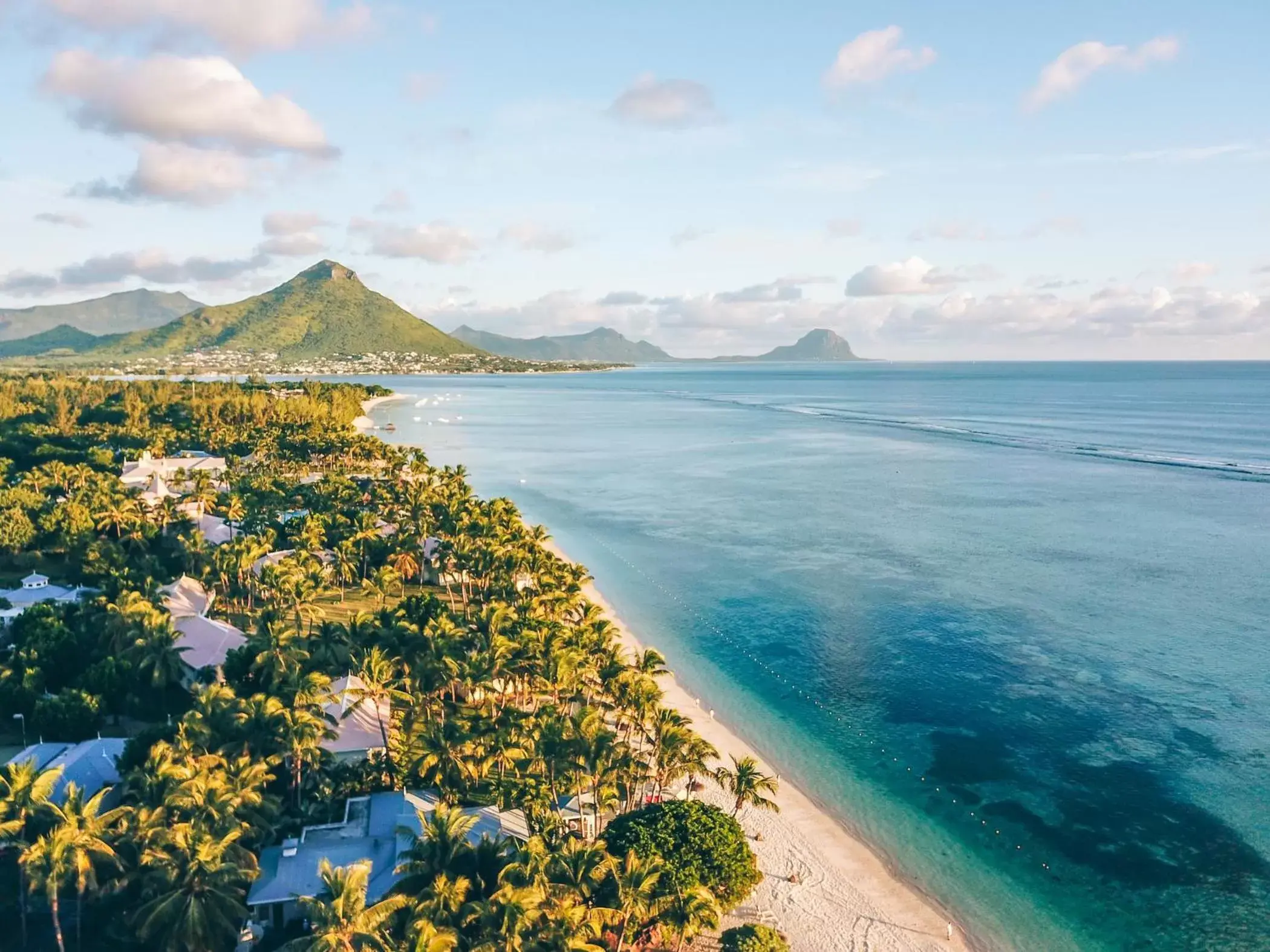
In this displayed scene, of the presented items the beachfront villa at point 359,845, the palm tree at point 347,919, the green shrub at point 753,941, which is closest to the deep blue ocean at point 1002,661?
the green shrub at point 753,941

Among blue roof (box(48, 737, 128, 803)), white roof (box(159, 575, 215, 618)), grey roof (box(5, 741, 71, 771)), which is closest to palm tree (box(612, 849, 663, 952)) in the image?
blue roof (box(48, 737, 128, 803))

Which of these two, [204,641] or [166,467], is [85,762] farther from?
[166,467]

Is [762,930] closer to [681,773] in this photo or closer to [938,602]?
[681,773]

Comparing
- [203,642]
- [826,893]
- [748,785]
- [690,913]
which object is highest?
[203,642]

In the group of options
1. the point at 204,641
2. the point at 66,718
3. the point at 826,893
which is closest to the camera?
the point at 826,893

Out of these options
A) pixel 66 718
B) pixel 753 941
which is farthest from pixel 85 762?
pixel 753 941

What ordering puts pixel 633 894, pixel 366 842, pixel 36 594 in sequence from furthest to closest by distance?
pixel 36 594, pixel 366 842, pixel 633 894
